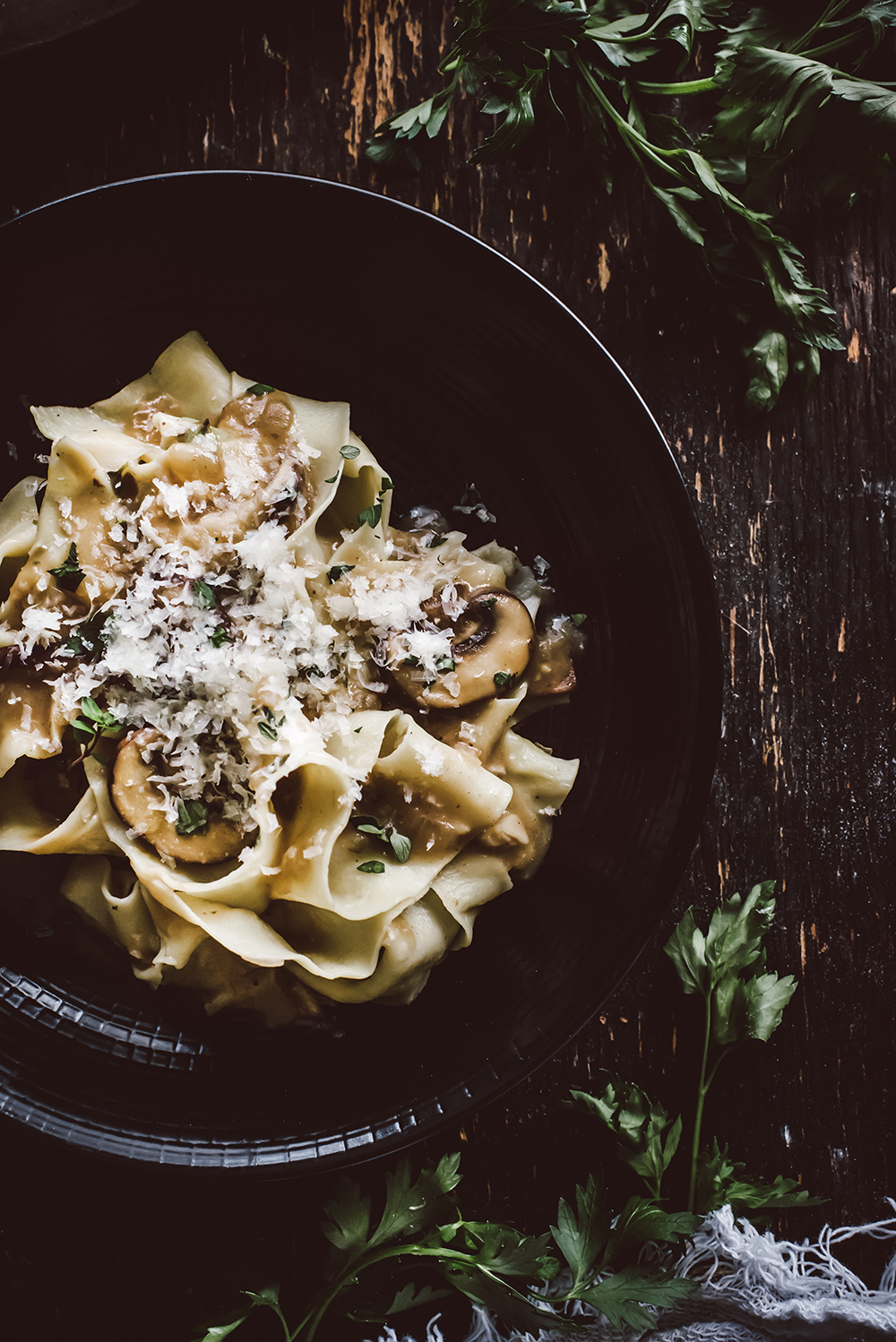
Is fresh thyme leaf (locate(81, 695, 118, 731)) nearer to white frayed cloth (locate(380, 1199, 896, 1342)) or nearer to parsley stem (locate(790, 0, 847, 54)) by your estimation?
white frayed cloth (locate(380, 1199, 896, 1342))

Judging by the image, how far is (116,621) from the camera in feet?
8.80

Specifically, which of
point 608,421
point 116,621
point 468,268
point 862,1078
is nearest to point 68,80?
point 468,268

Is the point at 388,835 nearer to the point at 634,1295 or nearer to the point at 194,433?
the point at 194,433

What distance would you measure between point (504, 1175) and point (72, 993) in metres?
1.76

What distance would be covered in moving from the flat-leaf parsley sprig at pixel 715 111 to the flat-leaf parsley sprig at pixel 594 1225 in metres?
2.19

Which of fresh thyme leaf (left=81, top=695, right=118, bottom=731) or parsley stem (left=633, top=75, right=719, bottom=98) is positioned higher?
parsley stem (left=633, top=75, right=719, bottom=98)

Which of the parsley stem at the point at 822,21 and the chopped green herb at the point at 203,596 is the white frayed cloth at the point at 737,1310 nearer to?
the chopped green herb at the point at 203,596

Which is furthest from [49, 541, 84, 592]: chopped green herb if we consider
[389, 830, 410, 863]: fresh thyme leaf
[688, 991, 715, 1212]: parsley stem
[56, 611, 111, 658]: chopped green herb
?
[688, 991, 715, 1212]: parsley stem

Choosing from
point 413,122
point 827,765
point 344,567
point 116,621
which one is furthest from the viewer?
point 827,765

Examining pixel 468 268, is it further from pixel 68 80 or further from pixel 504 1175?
pixel 504 1175

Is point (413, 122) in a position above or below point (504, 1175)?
above

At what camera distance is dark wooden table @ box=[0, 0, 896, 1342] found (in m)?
3.21

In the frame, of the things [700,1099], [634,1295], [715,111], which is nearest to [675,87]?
[715,111]

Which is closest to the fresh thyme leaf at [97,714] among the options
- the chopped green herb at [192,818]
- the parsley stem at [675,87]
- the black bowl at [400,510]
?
the chopped green herb at [192,818]
